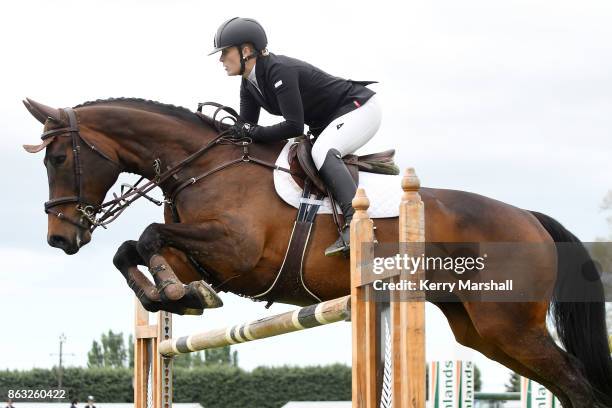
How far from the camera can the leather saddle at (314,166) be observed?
18.0 feet

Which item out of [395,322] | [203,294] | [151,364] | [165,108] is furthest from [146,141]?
[395,322]

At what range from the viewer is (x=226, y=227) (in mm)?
5320

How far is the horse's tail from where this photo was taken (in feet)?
19.0

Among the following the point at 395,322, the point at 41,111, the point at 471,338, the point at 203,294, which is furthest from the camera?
the point at 471,338

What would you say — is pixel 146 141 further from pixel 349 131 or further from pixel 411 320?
pixel 411 320

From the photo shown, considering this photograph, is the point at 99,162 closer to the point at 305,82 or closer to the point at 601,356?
the point at 305,82

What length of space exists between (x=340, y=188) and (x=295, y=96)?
56 cm

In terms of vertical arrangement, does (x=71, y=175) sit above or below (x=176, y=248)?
above

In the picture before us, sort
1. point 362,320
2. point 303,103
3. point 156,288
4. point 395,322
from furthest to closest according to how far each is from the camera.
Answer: point 303,103, point 156,288, point 362,320, point 395,322

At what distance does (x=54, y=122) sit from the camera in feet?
18.3

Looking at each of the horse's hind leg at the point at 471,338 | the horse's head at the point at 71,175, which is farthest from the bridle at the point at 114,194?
the horse's hind leg at the point at 471,338

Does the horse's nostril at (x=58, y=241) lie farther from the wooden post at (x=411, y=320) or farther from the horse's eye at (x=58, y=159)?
the wooden post at (x=411, y=320)

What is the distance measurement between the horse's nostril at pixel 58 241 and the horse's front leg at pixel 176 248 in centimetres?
46

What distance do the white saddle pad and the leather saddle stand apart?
5cm
